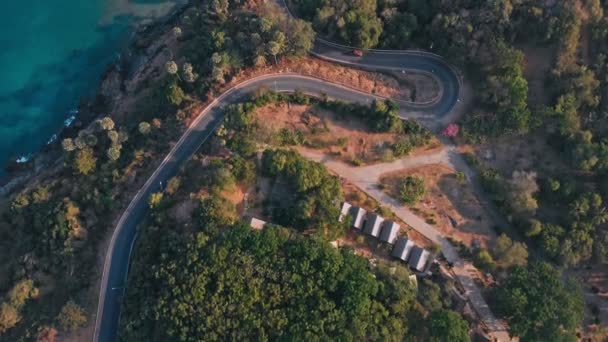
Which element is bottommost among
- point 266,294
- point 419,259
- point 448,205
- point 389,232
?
point 266,294

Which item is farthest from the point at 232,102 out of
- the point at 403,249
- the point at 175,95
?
the point at 403,249

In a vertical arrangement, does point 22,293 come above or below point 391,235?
below

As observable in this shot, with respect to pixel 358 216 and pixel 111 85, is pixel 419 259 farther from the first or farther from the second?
pixel 111 85

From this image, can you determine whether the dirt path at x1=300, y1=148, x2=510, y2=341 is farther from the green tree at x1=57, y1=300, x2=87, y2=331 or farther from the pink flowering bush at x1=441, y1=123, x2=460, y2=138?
the green tree at x1=57, y1=300, x2=87, y2=331

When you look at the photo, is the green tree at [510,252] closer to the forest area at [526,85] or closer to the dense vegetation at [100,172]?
the forest area at [526,85]

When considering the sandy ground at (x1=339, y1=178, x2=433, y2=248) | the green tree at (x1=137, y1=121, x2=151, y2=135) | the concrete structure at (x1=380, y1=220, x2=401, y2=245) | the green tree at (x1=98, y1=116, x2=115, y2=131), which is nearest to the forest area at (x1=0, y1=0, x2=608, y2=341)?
the green tree at (x1=98, y1=116, x2=115, y2=131)
